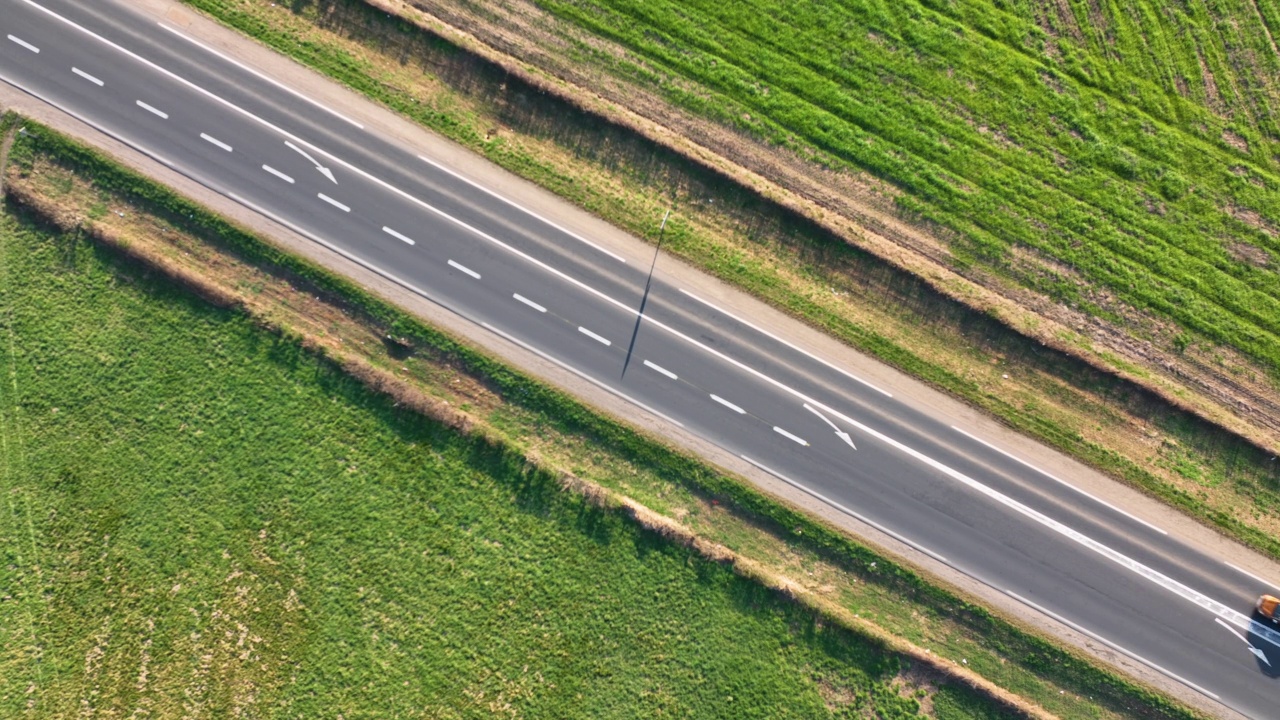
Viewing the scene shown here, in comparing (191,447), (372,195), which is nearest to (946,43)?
(372,195)

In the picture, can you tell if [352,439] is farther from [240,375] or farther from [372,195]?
[372,195]

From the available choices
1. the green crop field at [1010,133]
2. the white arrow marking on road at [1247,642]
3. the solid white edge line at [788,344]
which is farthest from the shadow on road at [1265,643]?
the solid white edge line at [788,344]

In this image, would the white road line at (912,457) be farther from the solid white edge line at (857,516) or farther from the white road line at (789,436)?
the white road line at (789,436)

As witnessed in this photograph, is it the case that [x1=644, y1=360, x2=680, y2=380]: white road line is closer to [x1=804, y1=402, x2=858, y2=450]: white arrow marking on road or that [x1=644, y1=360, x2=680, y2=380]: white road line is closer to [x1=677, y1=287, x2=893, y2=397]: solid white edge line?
[x1=677, y1=287, x2=893, y2=397]: solid white edge line

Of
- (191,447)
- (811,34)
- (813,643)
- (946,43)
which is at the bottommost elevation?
(191,447)

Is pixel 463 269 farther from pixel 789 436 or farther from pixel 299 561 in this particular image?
pixel 789 436

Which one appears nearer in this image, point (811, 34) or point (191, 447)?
point (191, 447)
